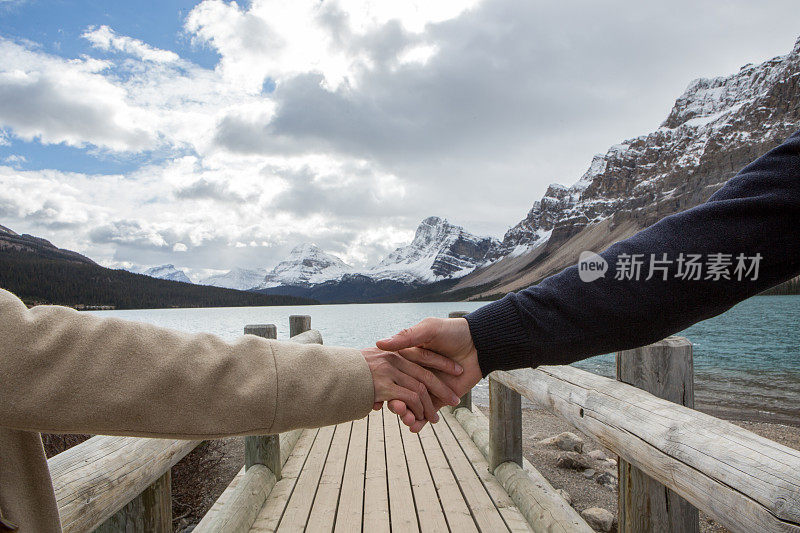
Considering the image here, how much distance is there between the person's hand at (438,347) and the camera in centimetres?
177

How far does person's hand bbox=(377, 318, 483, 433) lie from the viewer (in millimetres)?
1771

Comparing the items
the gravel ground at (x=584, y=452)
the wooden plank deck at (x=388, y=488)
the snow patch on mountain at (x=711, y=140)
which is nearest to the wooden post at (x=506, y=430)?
the wooden plank deck at (x=388, y=488)

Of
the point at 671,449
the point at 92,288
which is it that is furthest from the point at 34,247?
the point at 671,449

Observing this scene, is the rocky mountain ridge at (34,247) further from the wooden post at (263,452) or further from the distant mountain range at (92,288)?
the wooden post at (263,452)

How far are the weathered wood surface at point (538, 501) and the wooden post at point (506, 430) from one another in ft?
0.24

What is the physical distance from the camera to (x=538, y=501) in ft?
9.46

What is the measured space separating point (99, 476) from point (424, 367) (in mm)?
1112

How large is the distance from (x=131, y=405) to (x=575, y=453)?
7242 millimetres

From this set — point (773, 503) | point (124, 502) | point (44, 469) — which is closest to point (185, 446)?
point (124, 502)

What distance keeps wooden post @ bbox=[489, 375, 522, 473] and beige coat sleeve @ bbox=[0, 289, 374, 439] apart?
265 cm

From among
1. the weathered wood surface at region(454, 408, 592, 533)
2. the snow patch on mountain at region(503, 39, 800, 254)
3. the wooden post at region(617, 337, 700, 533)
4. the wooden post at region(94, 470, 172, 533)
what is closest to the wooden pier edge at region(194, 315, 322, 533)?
the wooden post at region(94, 470, 172, 533)

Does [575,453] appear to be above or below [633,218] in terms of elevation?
below

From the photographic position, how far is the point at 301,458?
4.21 meters

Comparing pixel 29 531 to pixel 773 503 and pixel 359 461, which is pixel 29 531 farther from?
pixel 359 461
